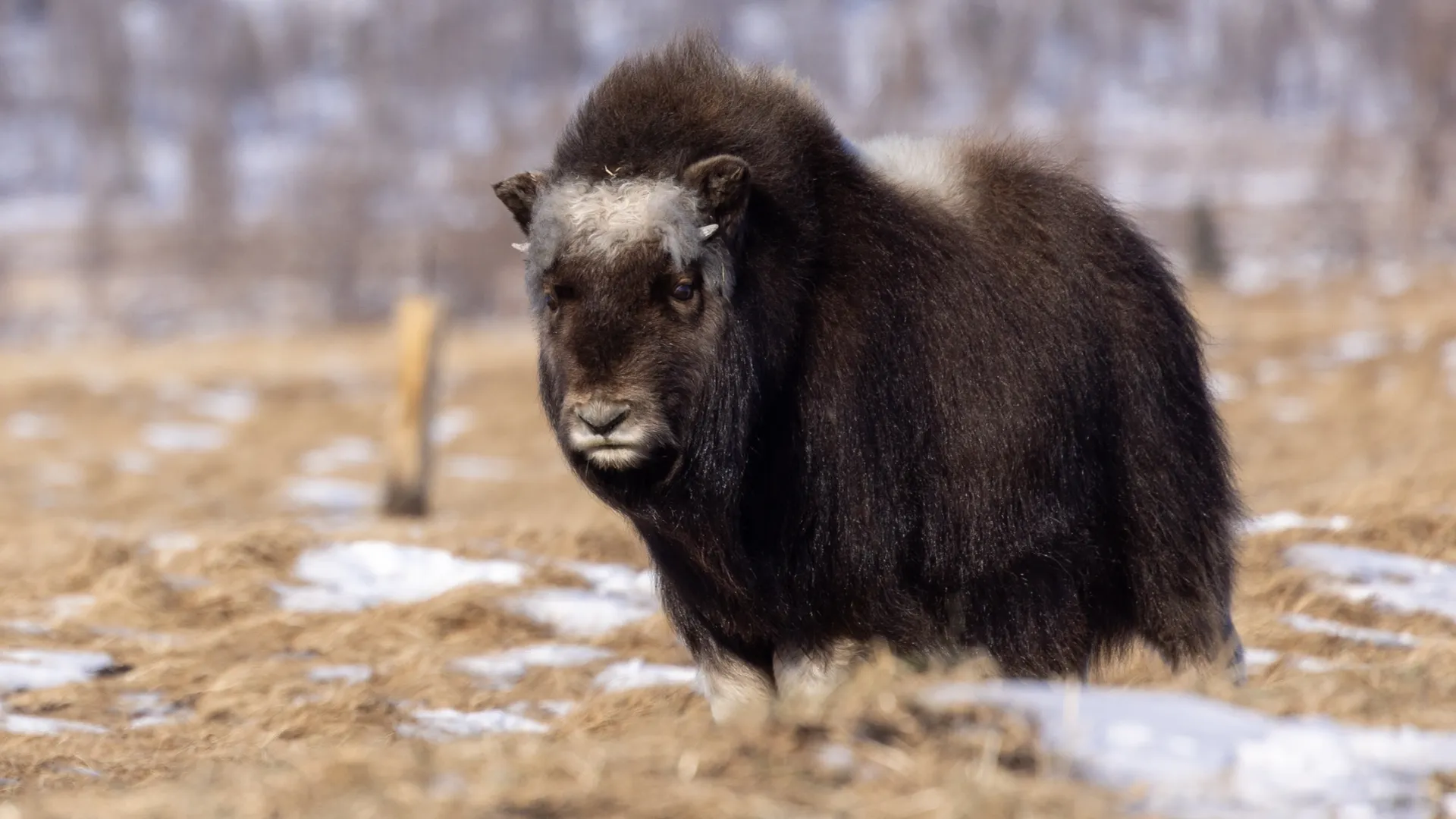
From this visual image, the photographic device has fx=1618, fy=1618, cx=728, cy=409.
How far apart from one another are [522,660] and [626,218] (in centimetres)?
224

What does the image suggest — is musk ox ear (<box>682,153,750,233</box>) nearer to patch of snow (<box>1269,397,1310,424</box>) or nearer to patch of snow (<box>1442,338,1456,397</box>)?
patch of snow (<box>1269,397,1310,424</box>)

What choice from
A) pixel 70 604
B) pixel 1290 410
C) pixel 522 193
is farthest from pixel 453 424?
pixel 522 193

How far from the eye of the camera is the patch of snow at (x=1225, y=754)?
2.34 meters

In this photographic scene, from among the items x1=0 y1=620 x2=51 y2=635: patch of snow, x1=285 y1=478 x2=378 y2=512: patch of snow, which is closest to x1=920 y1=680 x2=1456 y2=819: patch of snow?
x1=0 y1=620 x2=51 y2=635: patch of snow

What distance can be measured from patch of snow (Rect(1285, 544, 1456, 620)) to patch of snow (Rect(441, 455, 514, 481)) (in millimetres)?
12565

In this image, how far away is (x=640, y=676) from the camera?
17.1ft

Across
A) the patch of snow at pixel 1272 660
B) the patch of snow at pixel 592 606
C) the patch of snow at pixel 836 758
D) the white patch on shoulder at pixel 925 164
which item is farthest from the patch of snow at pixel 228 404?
the patch of snow at pixel 836 758

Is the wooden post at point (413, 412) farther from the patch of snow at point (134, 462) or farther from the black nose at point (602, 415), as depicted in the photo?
the black nose at point (602, 415)

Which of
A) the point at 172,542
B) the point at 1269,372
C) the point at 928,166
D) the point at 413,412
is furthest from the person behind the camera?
the point at 1269,372

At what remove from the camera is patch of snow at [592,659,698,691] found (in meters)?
5.05

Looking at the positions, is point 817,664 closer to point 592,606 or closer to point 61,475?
point 592,606

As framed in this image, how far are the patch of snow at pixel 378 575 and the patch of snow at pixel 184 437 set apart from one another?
1382 cm

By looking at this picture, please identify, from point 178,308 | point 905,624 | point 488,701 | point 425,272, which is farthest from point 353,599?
point 178,308

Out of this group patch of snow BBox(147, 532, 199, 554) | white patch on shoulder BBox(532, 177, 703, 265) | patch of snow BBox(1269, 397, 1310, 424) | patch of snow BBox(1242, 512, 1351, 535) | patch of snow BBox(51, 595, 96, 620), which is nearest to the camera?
white patch on shoulder BBox(532, 177, 703, 265)
